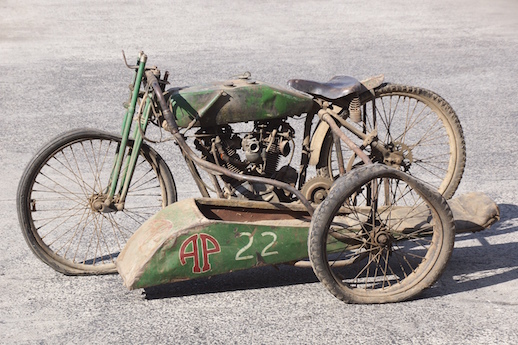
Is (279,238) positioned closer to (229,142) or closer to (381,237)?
(381,237)

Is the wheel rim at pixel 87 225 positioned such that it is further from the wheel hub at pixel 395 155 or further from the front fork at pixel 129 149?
the wheel hub at pixel 395 155

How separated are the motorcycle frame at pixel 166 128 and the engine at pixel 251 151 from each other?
119 mm

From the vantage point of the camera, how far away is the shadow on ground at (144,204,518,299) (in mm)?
5059

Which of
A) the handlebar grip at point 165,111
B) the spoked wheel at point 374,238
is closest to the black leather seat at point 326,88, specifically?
the spoked wheel at point 374,238

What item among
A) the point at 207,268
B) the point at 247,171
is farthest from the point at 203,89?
the point at 207,268

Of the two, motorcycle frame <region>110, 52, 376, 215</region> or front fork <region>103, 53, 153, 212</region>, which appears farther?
front fork <region>103, 53, 153, 212</region>

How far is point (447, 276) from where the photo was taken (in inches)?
207

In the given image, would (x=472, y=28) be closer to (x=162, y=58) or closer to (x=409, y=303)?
(x=162, y=58)

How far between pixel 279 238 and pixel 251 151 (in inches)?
24.3

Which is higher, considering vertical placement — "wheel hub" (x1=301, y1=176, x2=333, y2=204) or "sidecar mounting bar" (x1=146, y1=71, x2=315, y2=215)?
"sidecar mounting bar" (x1=146, y1=71, x2=315, y2=215)

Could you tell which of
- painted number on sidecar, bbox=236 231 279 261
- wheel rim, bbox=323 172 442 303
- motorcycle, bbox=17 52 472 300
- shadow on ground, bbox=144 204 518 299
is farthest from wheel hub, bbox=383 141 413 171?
painted number on sidecar, bbox=236 231 279 261

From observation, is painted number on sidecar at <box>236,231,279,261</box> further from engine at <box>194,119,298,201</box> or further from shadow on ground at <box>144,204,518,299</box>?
engine at <box>194,119,298,201</box>

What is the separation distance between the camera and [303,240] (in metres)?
4.91

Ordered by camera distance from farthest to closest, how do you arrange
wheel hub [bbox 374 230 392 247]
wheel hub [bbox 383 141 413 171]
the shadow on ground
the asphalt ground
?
wheel hub [bbox 383 141 413 171] < the shadow on ground < wheel hub [bbox 374 230 392 247] < the asphalt ground
